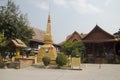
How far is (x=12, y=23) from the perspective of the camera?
118 feet

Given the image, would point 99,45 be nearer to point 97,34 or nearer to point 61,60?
point 97,34

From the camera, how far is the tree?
3572 cm

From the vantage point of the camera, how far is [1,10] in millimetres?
36219

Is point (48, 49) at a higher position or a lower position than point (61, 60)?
higher

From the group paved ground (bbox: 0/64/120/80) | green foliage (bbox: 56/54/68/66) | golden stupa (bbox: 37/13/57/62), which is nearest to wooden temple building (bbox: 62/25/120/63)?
golden stupa (bbox: 37/13/57/62)

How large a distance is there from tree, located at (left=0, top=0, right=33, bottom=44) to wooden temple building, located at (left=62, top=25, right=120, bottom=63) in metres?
9.46

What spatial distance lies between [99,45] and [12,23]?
14317 millimetres

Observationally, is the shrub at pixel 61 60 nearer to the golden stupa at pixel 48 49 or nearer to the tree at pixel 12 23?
the golden stupa at pixel 48 49

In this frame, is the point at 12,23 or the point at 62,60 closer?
the point at 62,60

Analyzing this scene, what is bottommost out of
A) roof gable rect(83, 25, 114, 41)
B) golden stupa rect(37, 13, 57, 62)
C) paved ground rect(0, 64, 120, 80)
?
paved ground rect(0, 64, 120, 80)

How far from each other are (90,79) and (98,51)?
2481cm

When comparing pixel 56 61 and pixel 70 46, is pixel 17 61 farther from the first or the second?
pixel 70 46

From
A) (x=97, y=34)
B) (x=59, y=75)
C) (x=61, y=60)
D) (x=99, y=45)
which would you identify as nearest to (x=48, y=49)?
(x=61, y=60)

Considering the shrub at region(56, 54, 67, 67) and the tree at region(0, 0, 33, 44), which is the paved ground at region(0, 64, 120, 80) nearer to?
the shrub at region(56, 54, 67, 67)
